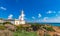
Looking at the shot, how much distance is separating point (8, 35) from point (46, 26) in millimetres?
8732

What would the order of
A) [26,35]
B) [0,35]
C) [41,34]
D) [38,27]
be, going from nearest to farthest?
1. [0,35]
2. [26,35]
3. [41,34]
4. [38,27]

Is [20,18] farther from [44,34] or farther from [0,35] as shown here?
[0,35]

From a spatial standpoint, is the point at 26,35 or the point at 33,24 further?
the point at 33,24

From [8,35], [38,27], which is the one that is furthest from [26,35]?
[38,27]

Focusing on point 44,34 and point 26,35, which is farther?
point 44,34

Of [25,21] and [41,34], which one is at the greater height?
[25,21]

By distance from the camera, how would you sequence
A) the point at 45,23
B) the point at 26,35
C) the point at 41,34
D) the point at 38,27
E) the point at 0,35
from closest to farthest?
the point at 0,35 → the point at 26,35 → the point at 41,34 → the point at 38,27 → the point at 45,23

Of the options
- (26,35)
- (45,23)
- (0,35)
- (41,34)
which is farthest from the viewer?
(45,23)

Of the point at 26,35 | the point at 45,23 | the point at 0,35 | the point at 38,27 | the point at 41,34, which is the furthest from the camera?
the point at 45,23

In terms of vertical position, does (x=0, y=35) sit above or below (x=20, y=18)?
below

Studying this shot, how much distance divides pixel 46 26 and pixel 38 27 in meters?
0.82

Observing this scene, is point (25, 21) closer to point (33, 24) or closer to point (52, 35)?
point (33, 24)

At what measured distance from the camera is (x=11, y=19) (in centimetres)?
1593

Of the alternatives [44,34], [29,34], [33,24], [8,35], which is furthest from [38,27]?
[8,35]
